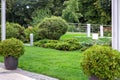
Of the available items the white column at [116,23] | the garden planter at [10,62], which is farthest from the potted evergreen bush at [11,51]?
the white column at [116,23]

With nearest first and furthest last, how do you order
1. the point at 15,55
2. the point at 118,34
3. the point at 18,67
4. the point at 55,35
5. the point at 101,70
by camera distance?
the point at 101,70 < the point at 118,34 < the point at 15,55 < the point at 18,67 < the point at 55,35

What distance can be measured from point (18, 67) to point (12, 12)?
2817 centimetres

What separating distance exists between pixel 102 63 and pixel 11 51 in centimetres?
398

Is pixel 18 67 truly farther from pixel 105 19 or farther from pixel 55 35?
pixel 105 19

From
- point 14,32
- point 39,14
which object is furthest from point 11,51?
point 39,14

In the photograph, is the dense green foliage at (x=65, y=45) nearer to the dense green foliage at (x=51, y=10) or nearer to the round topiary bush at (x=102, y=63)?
the round topiary bush at (x=102, y=63)

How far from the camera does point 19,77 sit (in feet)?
26.4

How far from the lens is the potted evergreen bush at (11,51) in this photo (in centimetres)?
906

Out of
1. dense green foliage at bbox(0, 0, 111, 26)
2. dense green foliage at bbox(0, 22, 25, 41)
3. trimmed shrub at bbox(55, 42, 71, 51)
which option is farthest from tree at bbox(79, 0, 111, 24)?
trimmed shrub at bbox(55, 42, 71, 51)

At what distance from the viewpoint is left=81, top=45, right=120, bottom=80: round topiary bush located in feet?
19.4

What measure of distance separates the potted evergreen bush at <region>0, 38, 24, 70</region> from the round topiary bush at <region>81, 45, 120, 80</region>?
359cm

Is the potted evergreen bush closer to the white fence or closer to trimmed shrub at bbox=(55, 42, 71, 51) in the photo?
trimmed shrub at bbox=(55, 42, 71, 51)

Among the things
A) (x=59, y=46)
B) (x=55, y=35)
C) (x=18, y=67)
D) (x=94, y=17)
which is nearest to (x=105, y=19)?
(x=94, y=17)

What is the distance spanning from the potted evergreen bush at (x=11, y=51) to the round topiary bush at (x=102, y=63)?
359cm
